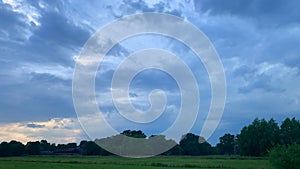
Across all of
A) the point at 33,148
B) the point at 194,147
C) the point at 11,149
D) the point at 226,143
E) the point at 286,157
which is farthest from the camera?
the point at 226,143

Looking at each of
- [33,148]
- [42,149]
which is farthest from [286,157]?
[42,149]

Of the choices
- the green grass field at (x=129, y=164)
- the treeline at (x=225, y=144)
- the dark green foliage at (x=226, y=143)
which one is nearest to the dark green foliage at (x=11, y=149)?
the treeline at (x=225, y=144)

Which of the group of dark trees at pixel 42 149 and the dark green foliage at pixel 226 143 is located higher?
the dark green foliage at pixel 226 143

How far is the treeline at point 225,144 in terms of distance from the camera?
99.4 m

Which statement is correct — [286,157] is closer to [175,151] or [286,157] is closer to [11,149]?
[175,151]

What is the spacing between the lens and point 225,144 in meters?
147

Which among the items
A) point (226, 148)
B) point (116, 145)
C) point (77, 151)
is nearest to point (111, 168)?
point (116, 145)

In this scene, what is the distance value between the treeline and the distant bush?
3738 centimetres

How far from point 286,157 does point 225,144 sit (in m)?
113

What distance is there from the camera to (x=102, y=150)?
120000mm

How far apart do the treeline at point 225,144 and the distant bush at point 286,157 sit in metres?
37.4

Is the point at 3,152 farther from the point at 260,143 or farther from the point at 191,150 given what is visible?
the point at 260,143

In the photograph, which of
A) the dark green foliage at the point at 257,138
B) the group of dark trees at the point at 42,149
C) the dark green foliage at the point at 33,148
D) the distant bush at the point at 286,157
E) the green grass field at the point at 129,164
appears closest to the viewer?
the distant bush at the point at 286,157

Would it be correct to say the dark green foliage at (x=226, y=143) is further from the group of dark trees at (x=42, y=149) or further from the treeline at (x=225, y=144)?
the group of dark trees at (x=42, y=149)
